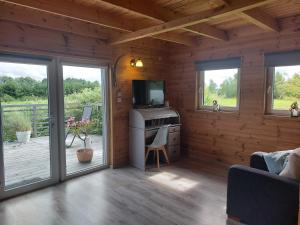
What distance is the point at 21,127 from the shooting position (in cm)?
320

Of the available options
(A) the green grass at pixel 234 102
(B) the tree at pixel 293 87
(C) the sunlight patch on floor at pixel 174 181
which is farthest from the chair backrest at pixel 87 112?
(B) the tree at pixel 293 87

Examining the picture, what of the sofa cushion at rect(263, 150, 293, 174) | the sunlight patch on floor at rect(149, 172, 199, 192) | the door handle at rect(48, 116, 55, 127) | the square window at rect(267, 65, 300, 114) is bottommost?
the sunlight patch on floor at rect(149, 172, 199, 192)

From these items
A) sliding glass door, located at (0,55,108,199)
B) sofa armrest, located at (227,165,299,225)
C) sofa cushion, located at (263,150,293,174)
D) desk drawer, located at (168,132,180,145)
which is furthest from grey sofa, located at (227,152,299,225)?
sliding glass door, located at (0,55,108,199)

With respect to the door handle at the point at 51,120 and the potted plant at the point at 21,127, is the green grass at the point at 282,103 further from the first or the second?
the potted plant at the point at 21,127

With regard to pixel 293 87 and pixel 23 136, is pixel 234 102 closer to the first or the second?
pixel 293 87

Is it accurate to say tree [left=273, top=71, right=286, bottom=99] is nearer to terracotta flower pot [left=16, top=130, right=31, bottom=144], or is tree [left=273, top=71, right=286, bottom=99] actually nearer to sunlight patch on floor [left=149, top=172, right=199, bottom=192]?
sunlight patch on floor [left=149, top=172, right=199, bottom=192]

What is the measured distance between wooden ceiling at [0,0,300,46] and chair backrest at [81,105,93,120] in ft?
4.00

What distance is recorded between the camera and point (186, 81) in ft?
15.6

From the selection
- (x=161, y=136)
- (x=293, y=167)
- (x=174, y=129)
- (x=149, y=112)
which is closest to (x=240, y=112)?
(x=174, y=129)

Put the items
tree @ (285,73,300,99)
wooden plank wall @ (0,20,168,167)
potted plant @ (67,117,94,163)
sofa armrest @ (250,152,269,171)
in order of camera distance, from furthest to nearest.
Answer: potted plant @ (67,117,94,163) < tree @ (285,73,300,99) < wooden plank wall @ (0,20,168,167) < sofa armrest @ (250,152,269,171)

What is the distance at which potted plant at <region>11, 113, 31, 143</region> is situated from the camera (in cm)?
313

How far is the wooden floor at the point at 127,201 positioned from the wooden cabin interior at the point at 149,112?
0.02 metres

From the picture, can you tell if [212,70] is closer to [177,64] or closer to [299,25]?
[177,64]

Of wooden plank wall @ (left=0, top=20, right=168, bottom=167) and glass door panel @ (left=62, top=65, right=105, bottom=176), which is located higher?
wooden plank wall @ (left=0, top=20, right=168, bottom=167)
